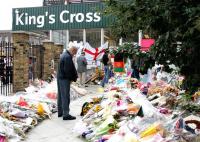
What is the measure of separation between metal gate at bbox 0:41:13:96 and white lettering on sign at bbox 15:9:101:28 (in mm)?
13408

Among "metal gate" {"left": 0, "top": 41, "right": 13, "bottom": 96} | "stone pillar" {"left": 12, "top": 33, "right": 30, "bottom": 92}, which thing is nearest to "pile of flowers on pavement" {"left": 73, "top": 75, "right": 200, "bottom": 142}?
"stone pillar" {"left": 12, "top": 33, "right": 30, "bottom": 92}

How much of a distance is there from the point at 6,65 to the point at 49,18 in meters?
14.8

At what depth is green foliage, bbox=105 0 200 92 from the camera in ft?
15.0

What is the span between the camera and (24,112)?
9477 millimetres

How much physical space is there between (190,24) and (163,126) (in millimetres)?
2443

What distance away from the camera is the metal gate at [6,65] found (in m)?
15.9

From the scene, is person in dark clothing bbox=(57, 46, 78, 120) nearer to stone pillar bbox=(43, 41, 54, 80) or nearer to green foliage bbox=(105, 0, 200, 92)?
green foliage bbox=(105, 0, 200, 92)

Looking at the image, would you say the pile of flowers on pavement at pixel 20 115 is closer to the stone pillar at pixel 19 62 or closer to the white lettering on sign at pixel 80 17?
the stone pillar at pixel 19 62

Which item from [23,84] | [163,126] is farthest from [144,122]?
[23,84]

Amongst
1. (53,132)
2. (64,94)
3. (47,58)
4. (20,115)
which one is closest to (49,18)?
(47,58)

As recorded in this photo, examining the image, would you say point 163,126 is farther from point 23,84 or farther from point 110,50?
point 23,84

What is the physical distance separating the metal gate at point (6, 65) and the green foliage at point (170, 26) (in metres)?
10.6

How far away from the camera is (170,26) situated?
4895mm

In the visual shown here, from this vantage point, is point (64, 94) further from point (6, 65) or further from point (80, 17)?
point (80, 17)
